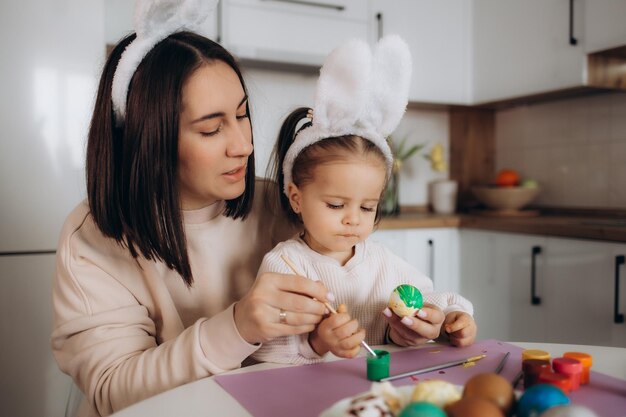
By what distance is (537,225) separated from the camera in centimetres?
235

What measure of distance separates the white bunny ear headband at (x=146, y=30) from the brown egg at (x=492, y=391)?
76 centimetres

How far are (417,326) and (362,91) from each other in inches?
15.6

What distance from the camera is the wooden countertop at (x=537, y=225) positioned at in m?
2.09

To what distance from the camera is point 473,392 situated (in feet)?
1.88

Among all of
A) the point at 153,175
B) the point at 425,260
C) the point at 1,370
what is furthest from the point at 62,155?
the point at 425,260

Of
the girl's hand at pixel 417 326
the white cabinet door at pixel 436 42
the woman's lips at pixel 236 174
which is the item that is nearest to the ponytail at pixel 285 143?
the woman's lips at pixel 236 174

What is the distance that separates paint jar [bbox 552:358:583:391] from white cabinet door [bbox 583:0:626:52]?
1963mm

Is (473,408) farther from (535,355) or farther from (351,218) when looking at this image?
(351,218)

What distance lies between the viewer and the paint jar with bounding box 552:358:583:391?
2.35 ft

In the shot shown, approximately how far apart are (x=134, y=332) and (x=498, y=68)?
8.17ft

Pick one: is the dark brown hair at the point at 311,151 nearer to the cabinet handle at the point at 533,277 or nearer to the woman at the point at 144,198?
the woman at the point at 144,198

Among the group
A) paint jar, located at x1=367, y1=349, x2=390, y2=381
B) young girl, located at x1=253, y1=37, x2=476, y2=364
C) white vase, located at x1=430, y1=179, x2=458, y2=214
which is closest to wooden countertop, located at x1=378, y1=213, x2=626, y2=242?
white vase, located at x1=430, y1=179, x2=458, y2=214

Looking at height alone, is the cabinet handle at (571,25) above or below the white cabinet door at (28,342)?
above

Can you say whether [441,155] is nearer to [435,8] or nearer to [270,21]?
[435,8]
